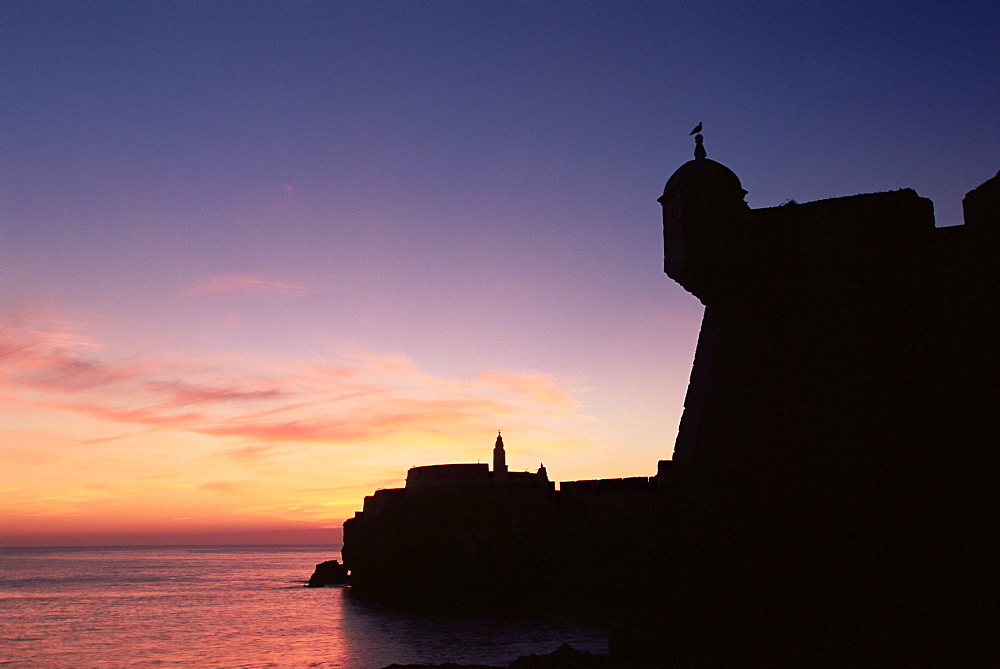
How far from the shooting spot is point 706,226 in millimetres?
14914

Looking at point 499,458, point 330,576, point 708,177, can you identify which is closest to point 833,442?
point 708,177

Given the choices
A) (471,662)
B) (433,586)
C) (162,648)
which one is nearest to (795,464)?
(471,662)

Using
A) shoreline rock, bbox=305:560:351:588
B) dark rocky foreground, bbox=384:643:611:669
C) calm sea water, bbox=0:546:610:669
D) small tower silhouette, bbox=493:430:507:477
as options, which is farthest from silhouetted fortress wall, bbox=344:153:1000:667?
shoreline rock, bbox=305:560:351:588

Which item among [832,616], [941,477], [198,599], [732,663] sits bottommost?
[198,599]

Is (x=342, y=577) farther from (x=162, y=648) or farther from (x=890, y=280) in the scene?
(x=890, y=280)

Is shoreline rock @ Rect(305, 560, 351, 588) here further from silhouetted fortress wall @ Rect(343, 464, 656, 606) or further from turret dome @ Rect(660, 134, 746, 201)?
turret dome @ Rect(660, 134, 746, 201)

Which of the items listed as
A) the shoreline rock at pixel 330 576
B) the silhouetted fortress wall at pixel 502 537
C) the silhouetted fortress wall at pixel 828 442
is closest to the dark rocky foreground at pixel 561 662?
the silhouetted fortress wall at pixel 828 442

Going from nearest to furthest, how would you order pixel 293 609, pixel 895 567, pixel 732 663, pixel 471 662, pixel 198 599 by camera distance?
pixel 895 567, pixel 732 663, pixel 471 662, pixel 293 609, pixel 198 599

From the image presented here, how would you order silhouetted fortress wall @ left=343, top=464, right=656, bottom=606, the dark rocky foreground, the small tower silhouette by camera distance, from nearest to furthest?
the dark rocky foreground
silhouetted fortress wall @ left=343, top=464, right=656, bottom=606
the small tower silhouette

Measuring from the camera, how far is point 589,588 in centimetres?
4300

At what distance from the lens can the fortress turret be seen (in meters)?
14.7

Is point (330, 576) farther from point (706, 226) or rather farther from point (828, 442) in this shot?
point (828, 442)

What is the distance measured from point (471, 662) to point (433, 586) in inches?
876

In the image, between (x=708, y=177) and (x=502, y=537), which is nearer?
(x=708, y=177)
